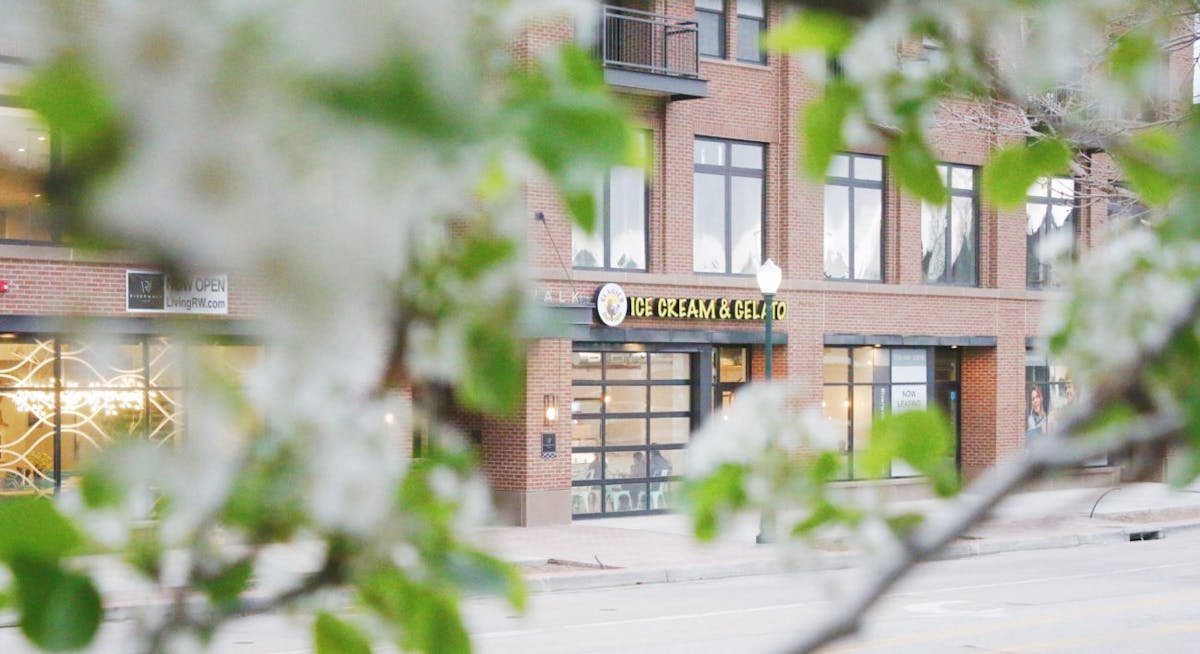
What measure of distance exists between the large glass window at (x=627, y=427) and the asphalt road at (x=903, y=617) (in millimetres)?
6093

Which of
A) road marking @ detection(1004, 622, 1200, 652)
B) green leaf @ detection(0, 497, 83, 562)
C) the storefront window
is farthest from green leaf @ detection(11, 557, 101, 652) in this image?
the storefront window

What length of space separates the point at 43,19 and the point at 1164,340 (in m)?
1.19

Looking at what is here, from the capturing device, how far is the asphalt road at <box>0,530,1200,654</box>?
44.8 ft

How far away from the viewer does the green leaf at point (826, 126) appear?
187 cm

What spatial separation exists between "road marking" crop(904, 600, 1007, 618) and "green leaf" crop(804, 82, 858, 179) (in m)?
14.5

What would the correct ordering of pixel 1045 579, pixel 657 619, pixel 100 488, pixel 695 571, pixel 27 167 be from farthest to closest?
pixel 695 571
pixel 1045 579
pixel 657 619
pixel 100 488
pixel 27 167

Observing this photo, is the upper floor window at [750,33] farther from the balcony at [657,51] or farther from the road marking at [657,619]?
the road marking at [657,619]

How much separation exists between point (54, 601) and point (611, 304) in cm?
2352

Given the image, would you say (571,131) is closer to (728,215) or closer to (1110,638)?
(1110,638)

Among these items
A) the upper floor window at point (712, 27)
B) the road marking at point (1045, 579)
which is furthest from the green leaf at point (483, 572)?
the upper floor window at point (712, 27)

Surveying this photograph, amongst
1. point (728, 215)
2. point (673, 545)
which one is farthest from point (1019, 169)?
point (728, 215)

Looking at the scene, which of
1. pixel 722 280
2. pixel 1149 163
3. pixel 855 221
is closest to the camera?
pixel 1149 163

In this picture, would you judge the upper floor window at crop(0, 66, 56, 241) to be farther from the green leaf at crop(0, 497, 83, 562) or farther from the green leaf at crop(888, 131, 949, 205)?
the green leaf at crop(888, 131, 949, 205)

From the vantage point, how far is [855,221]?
2856 centimetres
